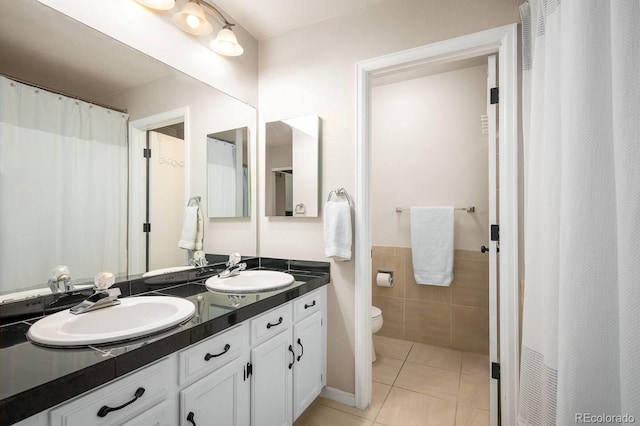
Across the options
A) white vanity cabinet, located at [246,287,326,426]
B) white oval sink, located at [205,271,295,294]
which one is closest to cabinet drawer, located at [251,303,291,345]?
white vanity cabinet, located at [246,287,326,426]

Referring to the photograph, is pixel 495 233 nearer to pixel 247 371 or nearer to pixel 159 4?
pixel 247 371

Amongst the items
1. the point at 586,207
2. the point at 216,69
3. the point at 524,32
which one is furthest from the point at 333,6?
the point at 586,207

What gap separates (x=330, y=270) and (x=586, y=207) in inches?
55.8

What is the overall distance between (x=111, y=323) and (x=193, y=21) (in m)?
1.58

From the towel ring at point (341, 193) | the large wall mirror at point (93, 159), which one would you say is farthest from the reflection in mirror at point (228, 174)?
the towel ring at point (341, 193)

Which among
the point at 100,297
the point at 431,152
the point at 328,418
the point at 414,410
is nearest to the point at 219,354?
the point at 100,297

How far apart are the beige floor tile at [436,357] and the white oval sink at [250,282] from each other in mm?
1506

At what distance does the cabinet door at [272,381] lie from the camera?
1.31 m

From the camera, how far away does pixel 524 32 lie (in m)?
1.43

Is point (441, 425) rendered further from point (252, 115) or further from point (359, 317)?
point (252, 115)

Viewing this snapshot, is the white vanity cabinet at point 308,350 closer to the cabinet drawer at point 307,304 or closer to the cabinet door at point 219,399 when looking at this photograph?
the cabinet drawer at point 307,304

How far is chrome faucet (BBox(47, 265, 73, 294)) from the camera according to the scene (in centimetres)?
115

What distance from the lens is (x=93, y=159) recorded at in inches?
50.6

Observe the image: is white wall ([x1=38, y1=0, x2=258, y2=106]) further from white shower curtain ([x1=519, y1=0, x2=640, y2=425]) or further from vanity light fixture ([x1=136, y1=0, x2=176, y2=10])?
white shower curtain ([x1=519, y1=0, x2=640, y2=425])
